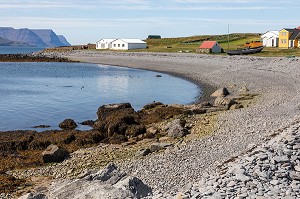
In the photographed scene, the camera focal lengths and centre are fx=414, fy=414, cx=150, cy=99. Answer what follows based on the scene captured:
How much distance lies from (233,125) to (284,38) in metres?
77.6

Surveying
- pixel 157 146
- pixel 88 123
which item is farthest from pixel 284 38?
pixel 157 146

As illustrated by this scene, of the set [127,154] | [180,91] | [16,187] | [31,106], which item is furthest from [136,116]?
[180,91]

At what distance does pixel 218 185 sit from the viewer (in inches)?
465

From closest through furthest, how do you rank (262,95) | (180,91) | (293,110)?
(293,110) < (262,95) < (180,91)

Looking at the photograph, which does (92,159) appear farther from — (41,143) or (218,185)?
(218,185)

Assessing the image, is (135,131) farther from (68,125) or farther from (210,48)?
(210,48)

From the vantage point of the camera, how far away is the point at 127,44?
124 m

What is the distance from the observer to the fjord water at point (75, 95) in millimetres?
35156

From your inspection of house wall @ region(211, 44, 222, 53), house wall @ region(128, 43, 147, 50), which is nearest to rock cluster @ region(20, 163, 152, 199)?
Result: house wall @ region(211, 44, 222, 53)

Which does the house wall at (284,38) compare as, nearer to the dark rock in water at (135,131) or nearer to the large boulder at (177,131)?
the dark rock in water at (135,131)

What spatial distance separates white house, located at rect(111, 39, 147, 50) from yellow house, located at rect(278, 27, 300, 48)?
1754 inches

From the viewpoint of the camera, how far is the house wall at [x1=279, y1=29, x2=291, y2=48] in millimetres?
93875

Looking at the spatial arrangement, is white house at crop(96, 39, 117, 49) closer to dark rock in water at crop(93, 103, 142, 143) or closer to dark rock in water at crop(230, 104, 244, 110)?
dark rock in water at crop(93, 103, 142, 143)

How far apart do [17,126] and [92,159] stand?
541 inches
